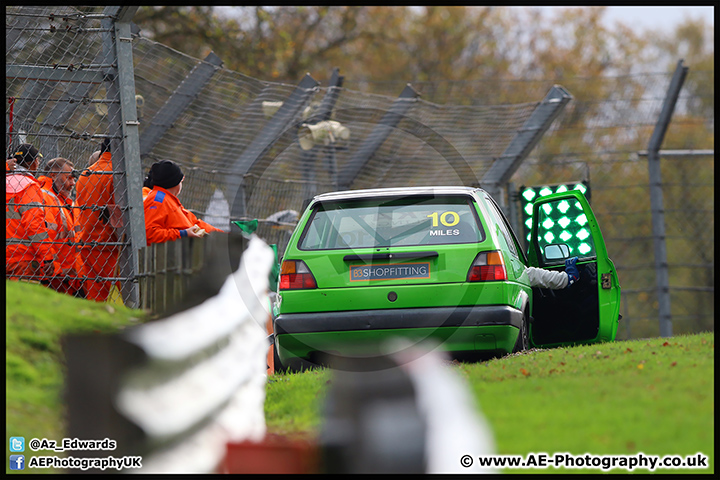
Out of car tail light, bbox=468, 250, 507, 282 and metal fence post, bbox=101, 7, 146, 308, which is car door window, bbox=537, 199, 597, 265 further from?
metal fence post, bbox=101, 7, 146, 308

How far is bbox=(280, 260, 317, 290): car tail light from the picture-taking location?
6.80 metres

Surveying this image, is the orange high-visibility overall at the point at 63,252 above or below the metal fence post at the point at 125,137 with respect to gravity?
below

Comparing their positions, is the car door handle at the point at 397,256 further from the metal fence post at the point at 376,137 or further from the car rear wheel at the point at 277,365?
the metal fence post at the point at 376,137

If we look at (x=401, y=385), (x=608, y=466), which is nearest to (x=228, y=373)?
(x=401, y=385)

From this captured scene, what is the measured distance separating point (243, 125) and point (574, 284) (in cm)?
429

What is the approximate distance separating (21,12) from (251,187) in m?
4.17

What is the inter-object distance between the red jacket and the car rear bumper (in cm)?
158

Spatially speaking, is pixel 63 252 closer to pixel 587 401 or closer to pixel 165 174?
pixel 165 174

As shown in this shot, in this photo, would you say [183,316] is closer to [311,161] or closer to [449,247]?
[449,247]

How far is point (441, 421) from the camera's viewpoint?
3900 millimetres

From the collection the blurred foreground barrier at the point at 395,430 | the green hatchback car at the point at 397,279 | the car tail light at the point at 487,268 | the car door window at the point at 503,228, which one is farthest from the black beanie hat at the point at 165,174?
the blurred foreground barrier at the point at 395,430

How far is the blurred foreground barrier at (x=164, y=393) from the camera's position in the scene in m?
3.62

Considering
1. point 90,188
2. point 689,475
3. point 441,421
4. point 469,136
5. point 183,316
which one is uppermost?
point 469,136

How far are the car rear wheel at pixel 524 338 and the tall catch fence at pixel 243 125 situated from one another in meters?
3.03
